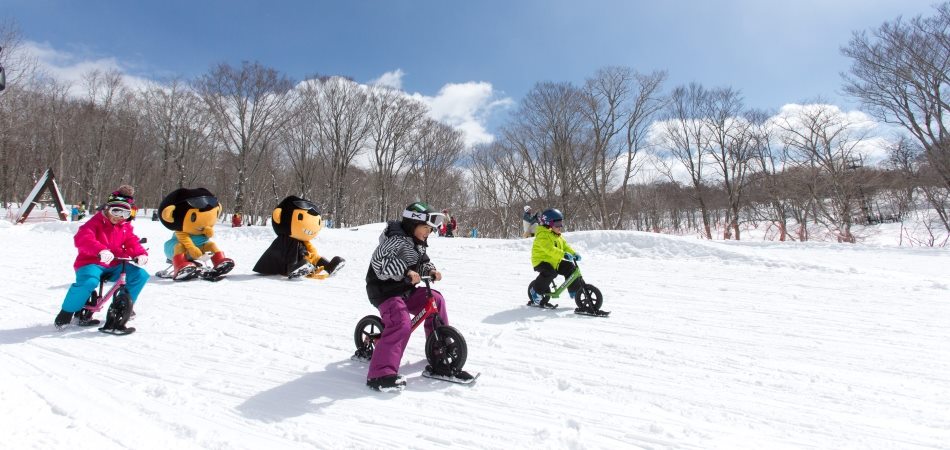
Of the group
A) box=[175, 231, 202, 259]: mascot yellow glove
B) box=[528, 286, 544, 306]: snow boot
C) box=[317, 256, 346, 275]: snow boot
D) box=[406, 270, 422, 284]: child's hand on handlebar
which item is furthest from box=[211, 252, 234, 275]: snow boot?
box=[406, 270, 422, 284]: child's hand on handlebar

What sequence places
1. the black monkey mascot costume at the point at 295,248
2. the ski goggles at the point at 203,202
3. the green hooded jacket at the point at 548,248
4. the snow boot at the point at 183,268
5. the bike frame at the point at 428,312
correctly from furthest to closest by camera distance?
the black monkey mascot costume at the point at 295,248 → the ski goggles at the point at 203,202 → the snow boot at the point at 183,268 → the green hooded jacket at the point at 548,248 → the bike frame at the point at 428,312

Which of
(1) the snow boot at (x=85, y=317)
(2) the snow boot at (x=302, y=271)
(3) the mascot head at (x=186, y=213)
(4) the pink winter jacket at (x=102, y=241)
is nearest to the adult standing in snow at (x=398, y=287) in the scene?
(4) the pink winter jacket at (x=102, y=241)

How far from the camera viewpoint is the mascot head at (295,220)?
904 centimetres

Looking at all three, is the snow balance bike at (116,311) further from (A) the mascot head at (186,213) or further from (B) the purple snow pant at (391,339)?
(A) the mascot head at (186,213)

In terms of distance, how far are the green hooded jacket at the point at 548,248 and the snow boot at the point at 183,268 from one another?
22.2 feet

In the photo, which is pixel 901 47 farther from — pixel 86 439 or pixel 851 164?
pixel 86 439

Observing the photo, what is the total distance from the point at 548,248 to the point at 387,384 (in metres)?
3.58

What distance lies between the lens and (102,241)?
4797mm

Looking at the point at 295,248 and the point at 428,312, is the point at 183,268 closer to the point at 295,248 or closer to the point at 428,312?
the point at 295,248

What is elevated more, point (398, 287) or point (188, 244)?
point (188, 244)

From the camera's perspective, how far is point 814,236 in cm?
1816

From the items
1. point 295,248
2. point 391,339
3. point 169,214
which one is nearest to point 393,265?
point 391,339

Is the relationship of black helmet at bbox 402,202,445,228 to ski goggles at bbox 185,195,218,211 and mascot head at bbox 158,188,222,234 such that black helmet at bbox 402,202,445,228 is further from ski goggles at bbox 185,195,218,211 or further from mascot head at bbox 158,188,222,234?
ski goggles at bbox 185,195,218,211

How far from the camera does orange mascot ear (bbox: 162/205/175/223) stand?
8.38m
